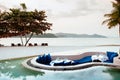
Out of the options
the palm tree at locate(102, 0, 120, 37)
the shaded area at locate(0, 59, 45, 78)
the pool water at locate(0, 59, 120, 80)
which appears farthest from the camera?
the palm tree at locate(102, 0, 120, 37)

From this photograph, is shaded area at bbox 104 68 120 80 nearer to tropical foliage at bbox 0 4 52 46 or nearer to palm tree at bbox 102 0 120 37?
palm tree at bbox 102 0 120 37

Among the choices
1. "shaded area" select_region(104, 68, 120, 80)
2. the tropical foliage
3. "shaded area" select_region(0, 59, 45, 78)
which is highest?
the tropical foliage

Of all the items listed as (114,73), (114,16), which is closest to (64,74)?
(114,73)

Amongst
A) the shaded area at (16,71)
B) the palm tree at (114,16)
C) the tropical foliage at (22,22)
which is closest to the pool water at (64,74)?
the shaded area at (16,71)

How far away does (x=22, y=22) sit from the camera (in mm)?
23219

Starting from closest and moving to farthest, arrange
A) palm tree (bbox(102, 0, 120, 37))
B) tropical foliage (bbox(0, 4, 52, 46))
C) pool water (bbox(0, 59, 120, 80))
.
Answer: pool water (bbox(0, 59, 120, 80)) → palm tree (bbox(102, 0, 120, 37)) → tropical foliage (bbox(0, 4, 52, 46))

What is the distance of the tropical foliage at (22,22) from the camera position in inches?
903

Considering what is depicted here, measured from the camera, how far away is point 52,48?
18203 millimetres

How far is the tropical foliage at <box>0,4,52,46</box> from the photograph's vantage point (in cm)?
2294

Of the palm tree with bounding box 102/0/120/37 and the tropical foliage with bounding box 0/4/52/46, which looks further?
the tropical foliage with bounding box 0/4/52/46

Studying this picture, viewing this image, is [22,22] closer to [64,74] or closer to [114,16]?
[114,16]

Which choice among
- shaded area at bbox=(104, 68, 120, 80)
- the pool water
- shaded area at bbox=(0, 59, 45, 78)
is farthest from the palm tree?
shaded area at bbox=(0, 59, 45, 78)

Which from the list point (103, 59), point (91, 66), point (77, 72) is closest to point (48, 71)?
point (77, 72)

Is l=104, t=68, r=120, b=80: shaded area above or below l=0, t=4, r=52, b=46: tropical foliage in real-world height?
below
